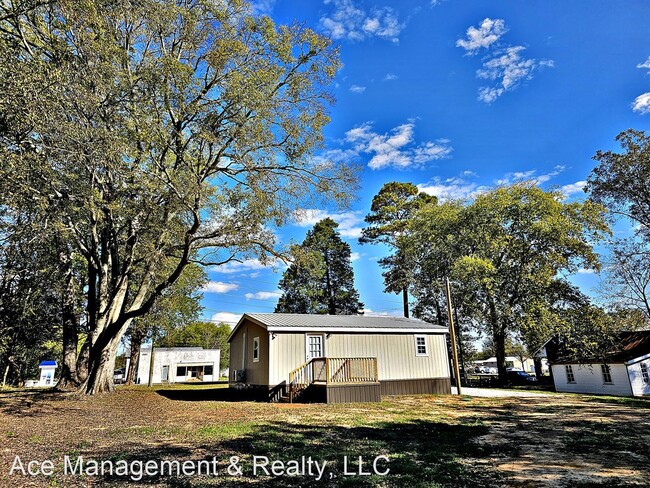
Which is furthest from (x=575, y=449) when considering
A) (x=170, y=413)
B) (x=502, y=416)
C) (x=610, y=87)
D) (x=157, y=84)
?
(x=610, y=87)

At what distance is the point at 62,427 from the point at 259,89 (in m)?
9.73

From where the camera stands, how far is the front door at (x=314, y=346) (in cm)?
1552

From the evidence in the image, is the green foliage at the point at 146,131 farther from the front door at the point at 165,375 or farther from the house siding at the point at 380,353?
the front door at the point at 165,375

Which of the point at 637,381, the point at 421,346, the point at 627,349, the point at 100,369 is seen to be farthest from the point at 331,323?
the point at 627,349

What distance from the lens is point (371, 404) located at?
42.1ft

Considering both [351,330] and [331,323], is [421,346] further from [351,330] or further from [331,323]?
[331,323]

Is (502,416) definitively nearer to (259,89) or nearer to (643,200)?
(259,89)

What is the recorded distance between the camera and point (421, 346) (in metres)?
17.4

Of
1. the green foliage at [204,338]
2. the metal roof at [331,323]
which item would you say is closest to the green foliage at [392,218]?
the metal roof at [331,323]

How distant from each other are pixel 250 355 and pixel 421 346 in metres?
7.99

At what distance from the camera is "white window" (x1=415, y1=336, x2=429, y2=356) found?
56.7ft

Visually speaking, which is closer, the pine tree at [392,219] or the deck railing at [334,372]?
the deck railing at [334,372]

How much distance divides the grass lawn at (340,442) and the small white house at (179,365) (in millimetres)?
27048

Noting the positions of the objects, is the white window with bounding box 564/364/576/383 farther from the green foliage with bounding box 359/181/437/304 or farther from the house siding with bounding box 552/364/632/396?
the green foliage with bounding box 359/181/437/304
